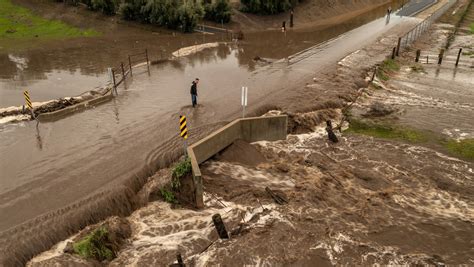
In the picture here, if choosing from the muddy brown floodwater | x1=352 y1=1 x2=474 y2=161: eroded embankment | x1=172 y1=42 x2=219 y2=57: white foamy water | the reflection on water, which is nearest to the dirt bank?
the reflection on water

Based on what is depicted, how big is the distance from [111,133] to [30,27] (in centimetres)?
3064

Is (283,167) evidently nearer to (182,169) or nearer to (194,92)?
(182,169)

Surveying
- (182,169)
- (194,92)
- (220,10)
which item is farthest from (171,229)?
(220,10)

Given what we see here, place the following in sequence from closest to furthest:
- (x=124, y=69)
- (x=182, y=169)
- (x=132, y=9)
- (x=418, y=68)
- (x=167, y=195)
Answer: (x=167, y=195) < (x=182, y=169) < (x=124, y=69) < (x=418, y=68) < (x=132, y=9)

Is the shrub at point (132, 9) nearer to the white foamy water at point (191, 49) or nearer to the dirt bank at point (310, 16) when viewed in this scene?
the dirt bank at point (310, 16)

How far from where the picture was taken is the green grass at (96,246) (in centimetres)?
1034

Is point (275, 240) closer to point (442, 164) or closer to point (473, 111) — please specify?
point (442, 164)

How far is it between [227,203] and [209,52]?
2183cm

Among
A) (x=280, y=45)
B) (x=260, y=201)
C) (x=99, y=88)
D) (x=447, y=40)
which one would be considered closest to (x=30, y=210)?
(x=260, y=201)

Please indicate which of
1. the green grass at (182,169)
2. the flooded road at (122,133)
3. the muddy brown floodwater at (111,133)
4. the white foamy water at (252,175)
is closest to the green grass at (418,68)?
the muddy brown floodwater at (111,133)

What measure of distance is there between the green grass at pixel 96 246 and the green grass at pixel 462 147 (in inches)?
631

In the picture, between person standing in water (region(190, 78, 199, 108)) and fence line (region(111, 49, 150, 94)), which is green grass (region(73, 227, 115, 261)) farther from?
fence line (region(111, 49, 150, 94))

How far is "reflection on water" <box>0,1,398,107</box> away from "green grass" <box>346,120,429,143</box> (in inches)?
409

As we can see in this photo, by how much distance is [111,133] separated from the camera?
1689cm
